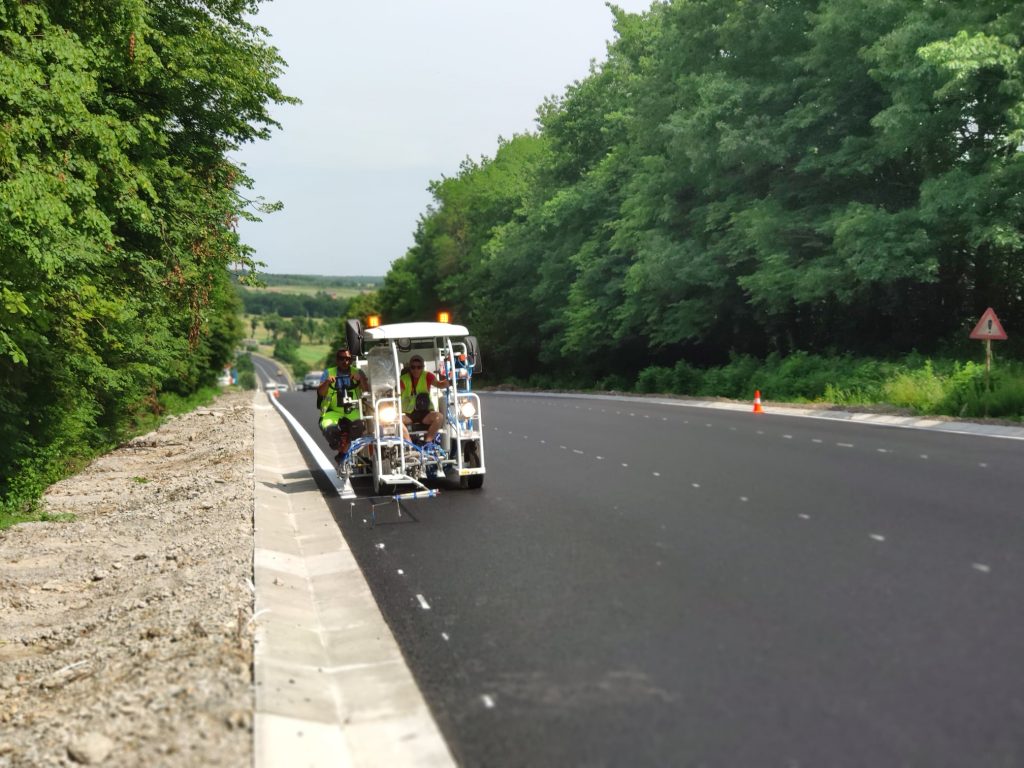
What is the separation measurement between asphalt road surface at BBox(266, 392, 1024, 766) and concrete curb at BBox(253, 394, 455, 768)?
170 millimetres

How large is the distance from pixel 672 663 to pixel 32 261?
9897 mm

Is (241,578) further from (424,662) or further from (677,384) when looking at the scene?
(677,384)

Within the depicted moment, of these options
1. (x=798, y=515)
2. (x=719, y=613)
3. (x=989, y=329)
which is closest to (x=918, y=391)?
(x=989, y=329)

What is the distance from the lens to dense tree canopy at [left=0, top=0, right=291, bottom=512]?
11.9 metres

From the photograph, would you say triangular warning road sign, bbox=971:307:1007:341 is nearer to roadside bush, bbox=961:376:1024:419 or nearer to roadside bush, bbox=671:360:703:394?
roadside bush, bbox=961:376:1024:419

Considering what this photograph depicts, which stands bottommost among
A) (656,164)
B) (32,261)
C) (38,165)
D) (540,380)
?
(540,380)

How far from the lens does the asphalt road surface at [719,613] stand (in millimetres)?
4531

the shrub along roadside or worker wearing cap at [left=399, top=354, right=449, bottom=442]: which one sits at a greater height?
worker wearing cap at [left=399, top=354, right=449, bottom=442]

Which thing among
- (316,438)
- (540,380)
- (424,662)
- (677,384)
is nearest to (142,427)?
(316,438)

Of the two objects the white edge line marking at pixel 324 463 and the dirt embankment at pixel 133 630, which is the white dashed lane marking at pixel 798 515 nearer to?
the dirt embankment at pixel 133 630

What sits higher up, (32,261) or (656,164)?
(656,164)

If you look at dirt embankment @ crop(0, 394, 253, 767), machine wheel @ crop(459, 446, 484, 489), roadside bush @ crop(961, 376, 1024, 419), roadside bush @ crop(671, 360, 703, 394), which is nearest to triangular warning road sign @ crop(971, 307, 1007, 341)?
roadside bush @ crop(961, 376, 1024, 419)

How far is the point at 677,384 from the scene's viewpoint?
40156mm

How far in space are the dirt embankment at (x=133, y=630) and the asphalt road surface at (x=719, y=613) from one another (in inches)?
44.4
